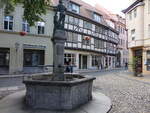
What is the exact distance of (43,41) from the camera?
79.8 feet

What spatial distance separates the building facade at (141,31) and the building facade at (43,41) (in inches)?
408

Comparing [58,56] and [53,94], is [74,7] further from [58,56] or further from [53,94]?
[53,94]

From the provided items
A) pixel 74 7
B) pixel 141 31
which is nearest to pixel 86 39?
pixel 74 7

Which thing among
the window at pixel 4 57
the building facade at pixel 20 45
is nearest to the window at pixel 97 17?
the building facade at pixel 20 45

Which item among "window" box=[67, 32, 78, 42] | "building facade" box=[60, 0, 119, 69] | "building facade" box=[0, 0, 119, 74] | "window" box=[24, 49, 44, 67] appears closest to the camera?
"building facade" box=[0, 0, 119, 74]

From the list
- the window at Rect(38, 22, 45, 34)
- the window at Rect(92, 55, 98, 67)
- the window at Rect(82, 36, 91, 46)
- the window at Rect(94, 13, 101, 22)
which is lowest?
the window at Rect(92, 55, 98, 67)

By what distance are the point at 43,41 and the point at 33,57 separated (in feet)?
8.84

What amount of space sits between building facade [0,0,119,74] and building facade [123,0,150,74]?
1037 centimetres

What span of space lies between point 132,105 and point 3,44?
18.0 metres

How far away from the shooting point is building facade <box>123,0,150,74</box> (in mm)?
20328

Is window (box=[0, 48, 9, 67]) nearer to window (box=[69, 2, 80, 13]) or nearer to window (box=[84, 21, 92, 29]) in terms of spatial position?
window (box=[69, 2, 80, 13])

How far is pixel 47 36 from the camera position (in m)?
24.8

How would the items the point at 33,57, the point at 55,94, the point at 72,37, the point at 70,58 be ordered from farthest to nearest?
the point at 70,58 < the point at 72,37 < the point at 33,57 < the point at 55,94

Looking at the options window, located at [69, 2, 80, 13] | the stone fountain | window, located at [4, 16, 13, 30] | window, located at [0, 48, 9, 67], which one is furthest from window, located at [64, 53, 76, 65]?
the stone fountain
